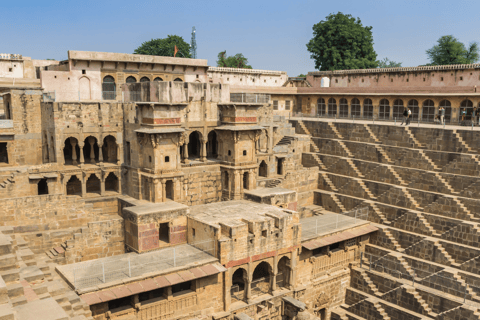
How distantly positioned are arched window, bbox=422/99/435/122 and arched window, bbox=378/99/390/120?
326 cm

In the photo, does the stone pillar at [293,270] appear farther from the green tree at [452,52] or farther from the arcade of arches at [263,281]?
the green tree at [452,52]

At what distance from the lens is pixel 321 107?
42094 mm

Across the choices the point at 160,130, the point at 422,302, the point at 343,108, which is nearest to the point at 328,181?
the point at 343,108

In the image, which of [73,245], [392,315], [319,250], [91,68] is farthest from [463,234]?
[91,68]

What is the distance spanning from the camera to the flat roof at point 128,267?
18.2 m

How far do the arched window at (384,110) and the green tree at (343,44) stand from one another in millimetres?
19529

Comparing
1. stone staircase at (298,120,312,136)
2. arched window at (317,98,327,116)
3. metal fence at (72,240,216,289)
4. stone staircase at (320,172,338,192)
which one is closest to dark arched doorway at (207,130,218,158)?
stone staircase at (320,172,338,192)

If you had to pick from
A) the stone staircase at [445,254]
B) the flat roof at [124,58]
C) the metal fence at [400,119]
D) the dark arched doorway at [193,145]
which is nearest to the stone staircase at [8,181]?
the flat roof at [124,58]

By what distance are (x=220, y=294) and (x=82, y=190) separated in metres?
10.7

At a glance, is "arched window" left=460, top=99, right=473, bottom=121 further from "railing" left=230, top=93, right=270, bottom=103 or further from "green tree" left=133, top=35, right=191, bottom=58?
"green tree" left=133, top=35, right=191, bottom=58

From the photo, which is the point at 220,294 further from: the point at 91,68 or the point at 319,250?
the point at 91,68

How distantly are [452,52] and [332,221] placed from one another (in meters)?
43.9

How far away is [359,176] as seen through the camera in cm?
3120

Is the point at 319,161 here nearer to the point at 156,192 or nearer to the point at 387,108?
the point at 387,108
